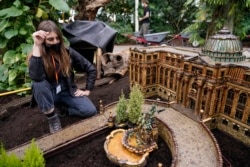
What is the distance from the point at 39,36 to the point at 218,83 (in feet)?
12.9

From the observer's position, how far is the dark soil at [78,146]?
4344 mm

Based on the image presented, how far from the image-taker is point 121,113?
5.19 meters

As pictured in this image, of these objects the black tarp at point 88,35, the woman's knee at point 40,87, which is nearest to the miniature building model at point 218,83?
the woman's knee at point 40,87

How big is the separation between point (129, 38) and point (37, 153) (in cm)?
1461

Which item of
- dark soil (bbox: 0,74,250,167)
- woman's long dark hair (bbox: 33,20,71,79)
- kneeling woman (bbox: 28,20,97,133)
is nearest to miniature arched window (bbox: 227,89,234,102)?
dark soil (bbox: 0,74,250,167)

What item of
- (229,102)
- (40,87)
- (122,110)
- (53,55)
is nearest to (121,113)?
(122,110)

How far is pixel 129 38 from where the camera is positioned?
55.5 ft

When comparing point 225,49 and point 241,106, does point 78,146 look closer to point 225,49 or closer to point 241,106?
point 241,106

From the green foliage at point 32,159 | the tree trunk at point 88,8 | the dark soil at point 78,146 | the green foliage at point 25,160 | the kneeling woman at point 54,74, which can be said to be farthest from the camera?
the tree trunk at point 88,8

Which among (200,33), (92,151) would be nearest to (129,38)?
(200,33)

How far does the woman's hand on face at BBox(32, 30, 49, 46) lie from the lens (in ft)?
13.0

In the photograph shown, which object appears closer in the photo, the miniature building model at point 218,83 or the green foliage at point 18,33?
the miniature building model at point 218,83

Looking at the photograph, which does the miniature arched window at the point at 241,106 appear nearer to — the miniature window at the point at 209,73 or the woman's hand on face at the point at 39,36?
the miniature window at the point at 209,73

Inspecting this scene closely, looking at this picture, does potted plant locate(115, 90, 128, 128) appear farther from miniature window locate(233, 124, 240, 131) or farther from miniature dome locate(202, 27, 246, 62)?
miniature window locate(233, 124, 240, 131)
